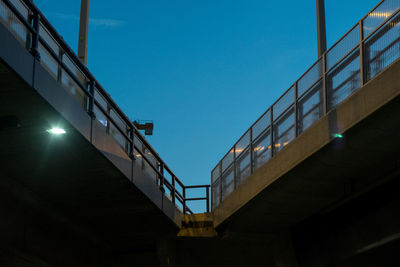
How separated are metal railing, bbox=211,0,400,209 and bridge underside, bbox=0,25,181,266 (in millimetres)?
3348

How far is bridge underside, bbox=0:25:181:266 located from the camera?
1397 centimetres

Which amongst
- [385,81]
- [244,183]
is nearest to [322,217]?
[244,183]

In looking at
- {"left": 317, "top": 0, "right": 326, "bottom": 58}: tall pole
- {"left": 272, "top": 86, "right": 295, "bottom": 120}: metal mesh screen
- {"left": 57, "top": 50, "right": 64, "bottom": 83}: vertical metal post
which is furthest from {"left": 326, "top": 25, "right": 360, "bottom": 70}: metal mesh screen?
{"left": 57, "top": 50, "right": 64, "bottom": 83}: vertical metal post

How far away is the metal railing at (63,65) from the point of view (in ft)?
43.6

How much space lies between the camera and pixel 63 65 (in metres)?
14.9

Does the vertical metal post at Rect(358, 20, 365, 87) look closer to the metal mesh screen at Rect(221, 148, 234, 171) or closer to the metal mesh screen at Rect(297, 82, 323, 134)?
the metal mesh screen at Rect(297, 82, 323, 134)

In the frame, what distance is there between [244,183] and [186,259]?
6.90m

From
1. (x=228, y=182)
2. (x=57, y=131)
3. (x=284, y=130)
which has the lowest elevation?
(x=57, y=131)

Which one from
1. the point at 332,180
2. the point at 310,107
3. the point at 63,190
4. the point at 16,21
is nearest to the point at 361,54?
the point at 310,107

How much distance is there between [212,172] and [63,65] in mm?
13779

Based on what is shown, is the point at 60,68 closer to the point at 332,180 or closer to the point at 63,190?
the point at 63,190

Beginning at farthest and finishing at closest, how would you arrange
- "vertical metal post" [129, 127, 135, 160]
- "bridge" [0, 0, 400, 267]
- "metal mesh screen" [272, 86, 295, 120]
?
"metal mesh screen" [272, 86, 295, 120]
"vertical metal post" [129, 127, 135, 160]
"bridge" [0, 0, 400, 267]

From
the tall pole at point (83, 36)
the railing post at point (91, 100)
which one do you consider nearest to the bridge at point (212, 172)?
the railing post at point (91, 100)

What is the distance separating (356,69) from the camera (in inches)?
636
